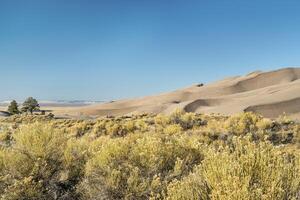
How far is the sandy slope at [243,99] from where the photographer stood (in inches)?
1927

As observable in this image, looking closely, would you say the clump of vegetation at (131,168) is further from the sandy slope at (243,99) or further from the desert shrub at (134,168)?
the sandy slope at (243,99)

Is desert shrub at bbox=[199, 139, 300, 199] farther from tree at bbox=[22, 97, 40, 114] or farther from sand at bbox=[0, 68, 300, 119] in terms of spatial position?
tree at bbox=[22, 97, 40, 114]

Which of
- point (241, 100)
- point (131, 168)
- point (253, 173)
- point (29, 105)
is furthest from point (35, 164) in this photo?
point (29, 105)

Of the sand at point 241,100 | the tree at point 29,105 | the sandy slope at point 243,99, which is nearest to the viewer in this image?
the sand at point 241,100

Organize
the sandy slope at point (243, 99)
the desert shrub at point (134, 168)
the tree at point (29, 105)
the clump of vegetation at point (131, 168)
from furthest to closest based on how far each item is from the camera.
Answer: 1. the tree at point (29, 105)
2. the sandy slope at point (243, 99)
3. the desert shrub at point (134, 168)
4. the clump of vegetation at point (131, 168)

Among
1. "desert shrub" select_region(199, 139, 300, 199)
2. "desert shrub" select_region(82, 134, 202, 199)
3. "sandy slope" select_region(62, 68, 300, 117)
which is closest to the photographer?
"desert shrub" select_region(199, 139, 300, 199)

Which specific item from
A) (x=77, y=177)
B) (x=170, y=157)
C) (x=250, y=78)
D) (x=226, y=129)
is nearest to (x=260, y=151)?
(x=170, y=157)

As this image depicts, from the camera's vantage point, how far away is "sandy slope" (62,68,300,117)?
4894cm

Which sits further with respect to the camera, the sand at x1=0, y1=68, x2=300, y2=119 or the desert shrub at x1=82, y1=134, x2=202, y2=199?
the sand at x1=0, y1=68, x2=300, y2=119

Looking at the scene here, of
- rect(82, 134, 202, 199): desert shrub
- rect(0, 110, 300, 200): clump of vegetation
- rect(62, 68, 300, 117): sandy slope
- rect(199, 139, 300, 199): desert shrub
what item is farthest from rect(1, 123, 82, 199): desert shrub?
rect(62, 68, 300, 117): sandy slope

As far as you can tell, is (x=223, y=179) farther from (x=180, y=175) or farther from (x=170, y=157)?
(x=170, y=157)

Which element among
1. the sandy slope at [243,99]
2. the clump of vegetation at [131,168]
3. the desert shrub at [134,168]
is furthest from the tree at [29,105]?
the desert shrub at [134,168]

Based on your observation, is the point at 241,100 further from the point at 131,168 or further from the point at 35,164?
the point at 35,164

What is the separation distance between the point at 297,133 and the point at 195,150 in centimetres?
1088
